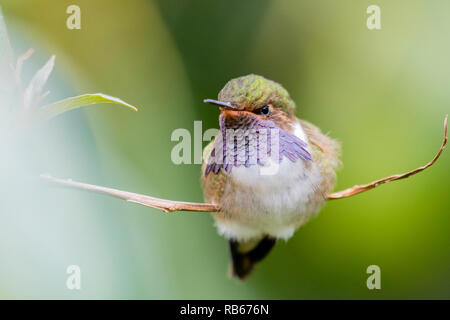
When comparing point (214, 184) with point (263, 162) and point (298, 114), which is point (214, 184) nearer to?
point (263, 162)

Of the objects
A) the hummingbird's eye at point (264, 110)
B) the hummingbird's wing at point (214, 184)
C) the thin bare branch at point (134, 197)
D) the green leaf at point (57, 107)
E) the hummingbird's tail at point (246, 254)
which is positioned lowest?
the hummingbird's tail at point (246, 254)

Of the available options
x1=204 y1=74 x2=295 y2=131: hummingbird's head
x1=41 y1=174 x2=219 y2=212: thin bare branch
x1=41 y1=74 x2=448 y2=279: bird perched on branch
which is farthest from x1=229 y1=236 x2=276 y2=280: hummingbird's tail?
x1=41 y1=174 x2=219 y2=212: thin bare branch

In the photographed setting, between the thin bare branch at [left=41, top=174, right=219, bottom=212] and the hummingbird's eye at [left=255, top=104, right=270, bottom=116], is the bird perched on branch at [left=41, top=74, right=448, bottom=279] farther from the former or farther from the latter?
the thin bare branch at [left=41, top=174, right=219, bottom=212]

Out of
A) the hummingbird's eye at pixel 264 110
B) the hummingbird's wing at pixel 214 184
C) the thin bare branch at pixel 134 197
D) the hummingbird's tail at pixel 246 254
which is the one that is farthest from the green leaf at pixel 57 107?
the hummingbird's tail at pixel 246 254

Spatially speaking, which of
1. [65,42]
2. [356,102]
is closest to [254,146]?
[356,102]

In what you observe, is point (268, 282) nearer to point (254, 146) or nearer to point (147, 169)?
point (147, 169)

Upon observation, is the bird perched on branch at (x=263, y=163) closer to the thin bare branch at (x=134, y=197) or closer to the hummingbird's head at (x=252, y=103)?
the hummingbird's head at (x=252, y=103)

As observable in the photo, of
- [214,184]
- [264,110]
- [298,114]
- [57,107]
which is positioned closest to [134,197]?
[57,107]
